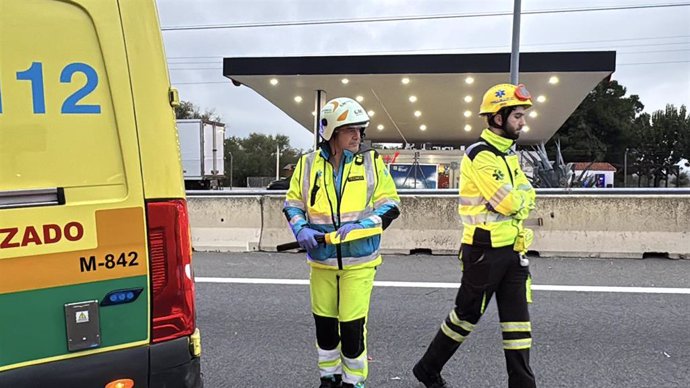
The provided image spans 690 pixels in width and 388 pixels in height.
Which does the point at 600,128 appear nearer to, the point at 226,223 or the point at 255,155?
the point at 255,155

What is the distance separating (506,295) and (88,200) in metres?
2.29

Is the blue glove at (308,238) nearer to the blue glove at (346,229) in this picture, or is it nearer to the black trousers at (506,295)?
the blue glove at (346,229)

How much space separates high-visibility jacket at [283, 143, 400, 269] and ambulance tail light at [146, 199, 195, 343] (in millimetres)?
948

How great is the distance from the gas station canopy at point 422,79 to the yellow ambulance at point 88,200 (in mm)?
14356

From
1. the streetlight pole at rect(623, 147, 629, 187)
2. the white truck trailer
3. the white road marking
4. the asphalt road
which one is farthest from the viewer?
the streetlight pole at rect(623, 147, 629, 187)

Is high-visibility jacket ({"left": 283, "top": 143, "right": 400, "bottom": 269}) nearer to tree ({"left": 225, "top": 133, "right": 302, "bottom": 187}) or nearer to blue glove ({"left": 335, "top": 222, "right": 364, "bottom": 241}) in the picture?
blue glove ({"left": 335, "top": 222, "right": 364, "bottom": 241})

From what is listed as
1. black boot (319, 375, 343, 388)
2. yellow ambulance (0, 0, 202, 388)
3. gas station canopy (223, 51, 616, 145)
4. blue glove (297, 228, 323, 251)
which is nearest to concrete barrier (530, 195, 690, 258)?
black boot (319, 375, 343, 388)

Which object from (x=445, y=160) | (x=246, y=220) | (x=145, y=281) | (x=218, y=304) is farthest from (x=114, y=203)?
(x=445, y=160)

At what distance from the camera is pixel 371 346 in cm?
388

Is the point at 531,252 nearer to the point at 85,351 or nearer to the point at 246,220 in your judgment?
the point at 246,220

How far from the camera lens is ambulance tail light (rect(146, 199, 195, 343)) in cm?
177

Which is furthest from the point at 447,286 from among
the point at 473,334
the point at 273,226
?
the point at 273,226

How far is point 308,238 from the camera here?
8.73ft

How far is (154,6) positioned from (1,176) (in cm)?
77
